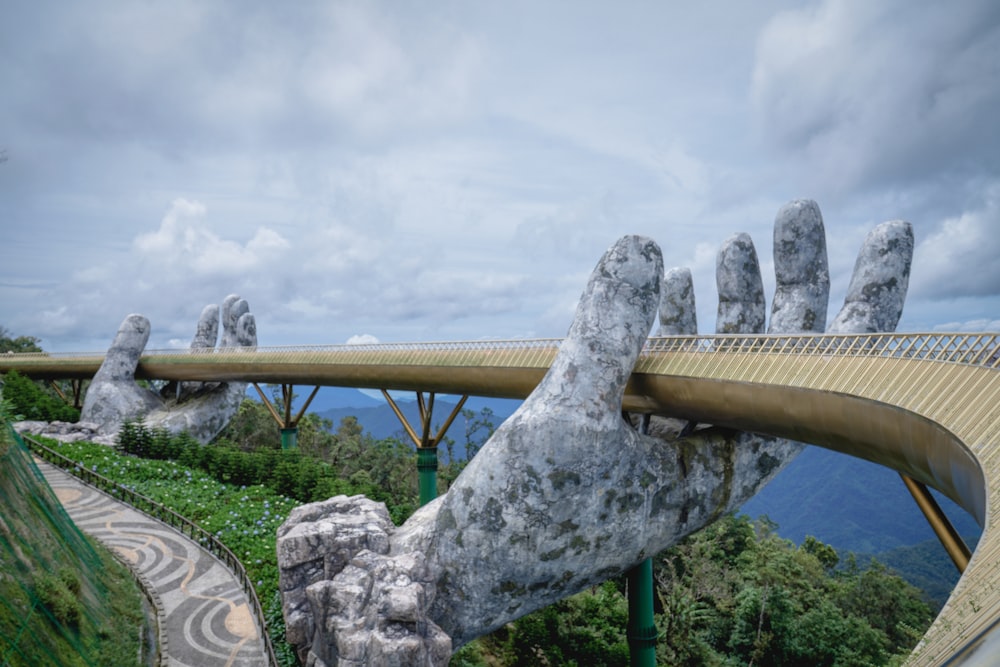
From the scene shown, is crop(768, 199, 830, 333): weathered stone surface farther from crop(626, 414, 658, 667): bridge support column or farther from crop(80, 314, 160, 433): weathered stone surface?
crop(80, 314, 160, 433): weathered stone surface

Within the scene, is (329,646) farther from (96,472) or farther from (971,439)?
(96,472)

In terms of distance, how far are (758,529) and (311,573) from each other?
111ft

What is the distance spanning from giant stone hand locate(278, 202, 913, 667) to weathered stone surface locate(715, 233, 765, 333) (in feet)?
13.1

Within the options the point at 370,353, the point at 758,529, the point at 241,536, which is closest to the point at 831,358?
the point at 370,353

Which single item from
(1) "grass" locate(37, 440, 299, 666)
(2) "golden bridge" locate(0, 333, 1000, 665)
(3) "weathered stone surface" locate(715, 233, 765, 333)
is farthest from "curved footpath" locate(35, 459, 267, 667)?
(3) "weathered stone surface" locate(715, 233, 765, 333)

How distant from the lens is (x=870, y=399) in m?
9.16

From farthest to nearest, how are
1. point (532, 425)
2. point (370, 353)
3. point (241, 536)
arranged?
point (370, 353) → point (241, 536) → point (532, 425)

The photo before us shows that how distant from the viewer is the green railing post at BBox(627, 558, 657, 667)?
16391mm

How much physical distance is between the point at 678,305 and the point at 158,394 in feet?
97.0

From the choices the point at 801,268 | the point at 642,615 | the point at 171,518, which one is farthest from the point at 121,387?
the point at 801,268

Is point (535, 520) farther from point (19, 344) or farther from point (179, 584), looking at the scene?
point (19, 344)

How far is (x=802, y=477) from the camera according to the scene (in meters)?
176

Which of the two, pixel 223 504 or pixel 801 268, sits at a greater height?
pixel 801 268

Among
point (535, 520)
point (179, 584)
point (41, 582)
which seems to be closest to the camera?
point (41, 582)
